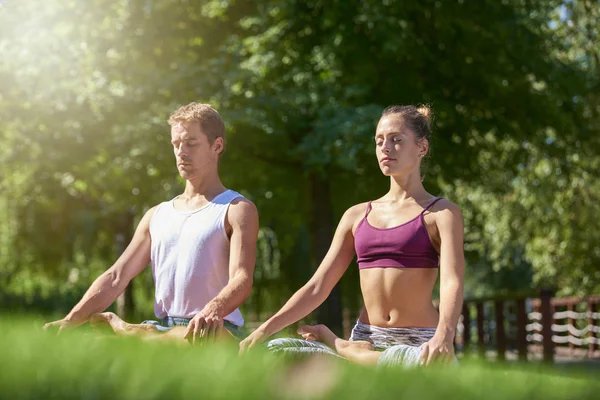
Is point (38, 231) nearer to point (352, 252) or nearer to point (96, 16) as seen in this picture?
point (96, 16)

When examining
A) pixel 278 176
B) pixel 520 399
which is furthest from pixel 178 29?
pixel 520 399

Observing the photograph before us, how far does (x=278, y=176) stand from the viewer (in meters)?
18.1

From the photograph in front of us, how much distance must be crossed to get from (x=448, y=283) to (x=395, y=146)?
67cm

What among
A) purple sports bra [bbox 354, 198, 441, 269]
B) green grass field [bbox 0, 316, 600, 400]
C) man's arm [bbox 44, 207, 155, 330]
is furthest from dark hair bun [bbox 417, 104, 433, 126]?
green grass field [bbox 0, 316, 600, 400]

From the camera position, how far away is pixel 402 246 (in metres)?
3.84

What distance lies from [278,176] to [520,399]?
16.5 metres

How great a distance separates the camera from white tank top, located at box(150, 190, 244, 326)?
429 centimetres

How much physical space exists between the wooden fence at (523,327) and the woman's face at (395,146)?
31.9ft

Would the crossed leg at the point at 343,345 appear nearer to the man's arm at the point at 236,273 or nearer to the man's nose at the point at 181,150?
the man's arm at the point at 236,273

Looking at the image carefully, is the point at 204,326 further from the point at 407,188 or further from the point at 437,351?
the point at 407,188

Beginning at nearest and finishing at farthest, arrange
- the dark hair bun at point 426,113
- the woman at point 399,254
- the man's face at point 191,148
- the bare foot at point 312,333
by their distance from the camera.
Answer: the bare foot at point 312,333 → the woman at point 399,254 → the dark hair bun at point 426,113 → the man's face at point 191,148

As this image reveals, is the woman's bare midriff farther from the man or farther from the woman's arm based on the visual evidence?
the man

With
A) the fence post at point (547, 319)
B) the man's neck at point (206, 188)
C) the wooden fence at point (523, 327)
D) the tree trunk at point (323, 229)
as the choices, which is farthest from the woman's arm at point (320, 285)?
the tree trunk at point (323, 229)

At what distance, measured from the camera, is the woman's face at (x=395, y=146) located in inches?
156
